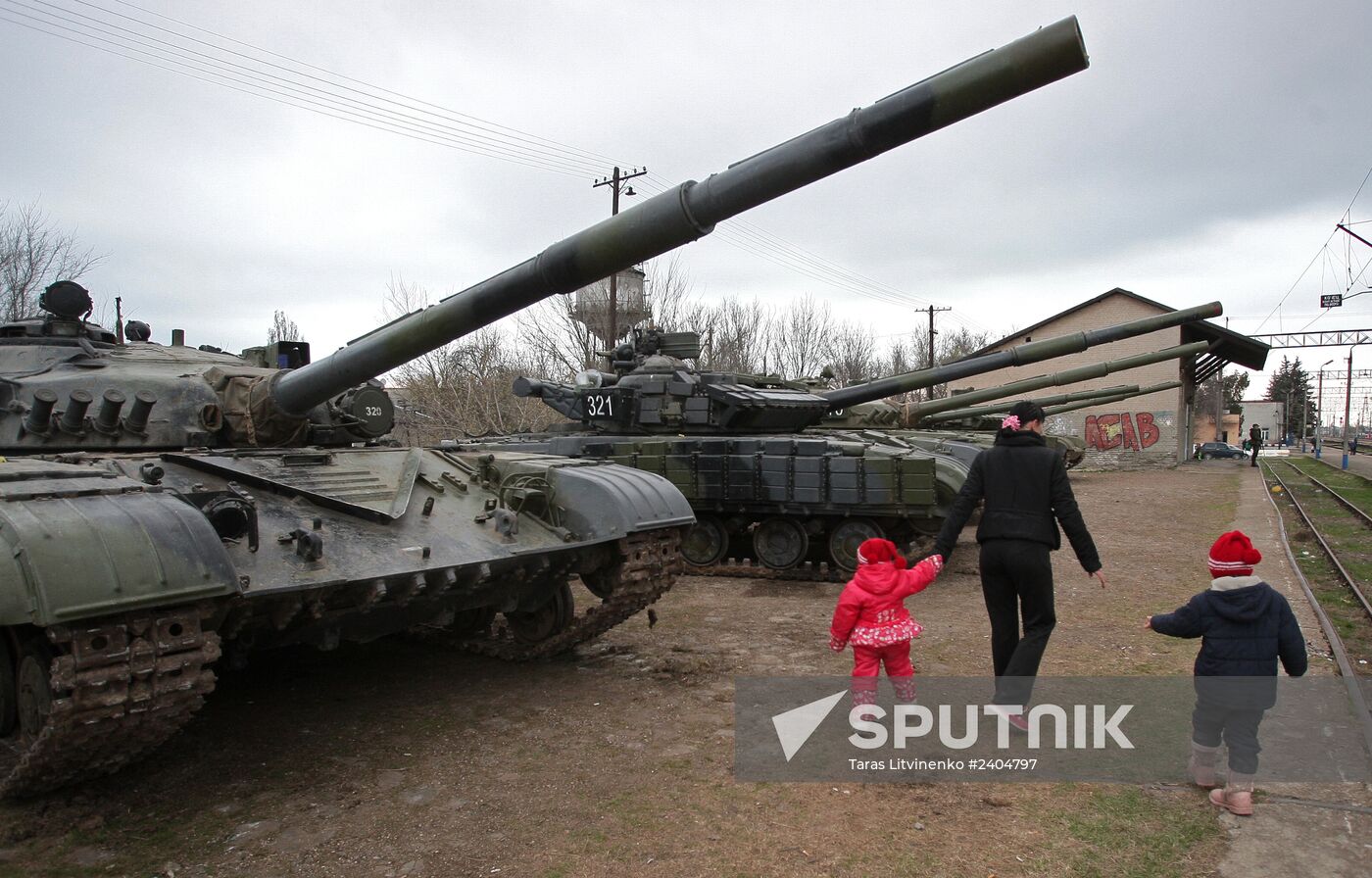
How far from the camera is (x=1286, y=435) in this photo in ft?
267

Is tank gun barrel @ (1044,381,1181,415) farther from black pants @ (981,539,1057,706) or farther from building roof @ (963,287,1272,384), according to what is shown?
black pants @ (981,539,1057,706)

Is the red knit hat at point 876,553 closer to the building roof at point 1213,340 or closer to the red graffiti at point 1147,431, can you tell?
the building roof at point 1213,340

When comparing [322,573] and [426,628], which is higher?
[322,573]

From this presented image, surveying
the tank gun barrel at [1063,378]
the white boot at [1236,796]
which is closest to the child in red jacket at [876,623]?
the white boot at [1236,796]

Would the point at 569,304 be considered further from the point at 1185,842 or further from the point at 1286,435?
the point at 1286,435

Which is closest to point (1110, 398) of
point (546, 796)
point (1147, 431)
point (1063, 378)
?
point (1063, 378)

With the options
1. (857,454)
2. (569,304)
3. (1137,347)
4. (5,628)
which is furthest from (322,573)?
(1137,347)

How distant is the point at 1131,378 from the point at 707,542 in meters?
24.8

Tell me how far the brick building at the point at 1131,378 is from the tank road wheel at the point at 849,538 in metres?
22.0

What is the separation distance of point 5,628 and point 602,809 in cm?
278

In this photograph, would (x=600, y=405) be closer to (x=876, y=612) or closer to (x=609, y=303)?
(x=876, y=612)

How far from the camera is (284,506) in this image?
510 centimetres

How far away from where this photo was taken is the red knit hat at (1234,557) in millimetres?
4039

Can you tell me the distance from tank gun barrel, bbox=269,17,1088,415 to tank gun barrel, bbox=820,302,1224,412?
26.1ft
